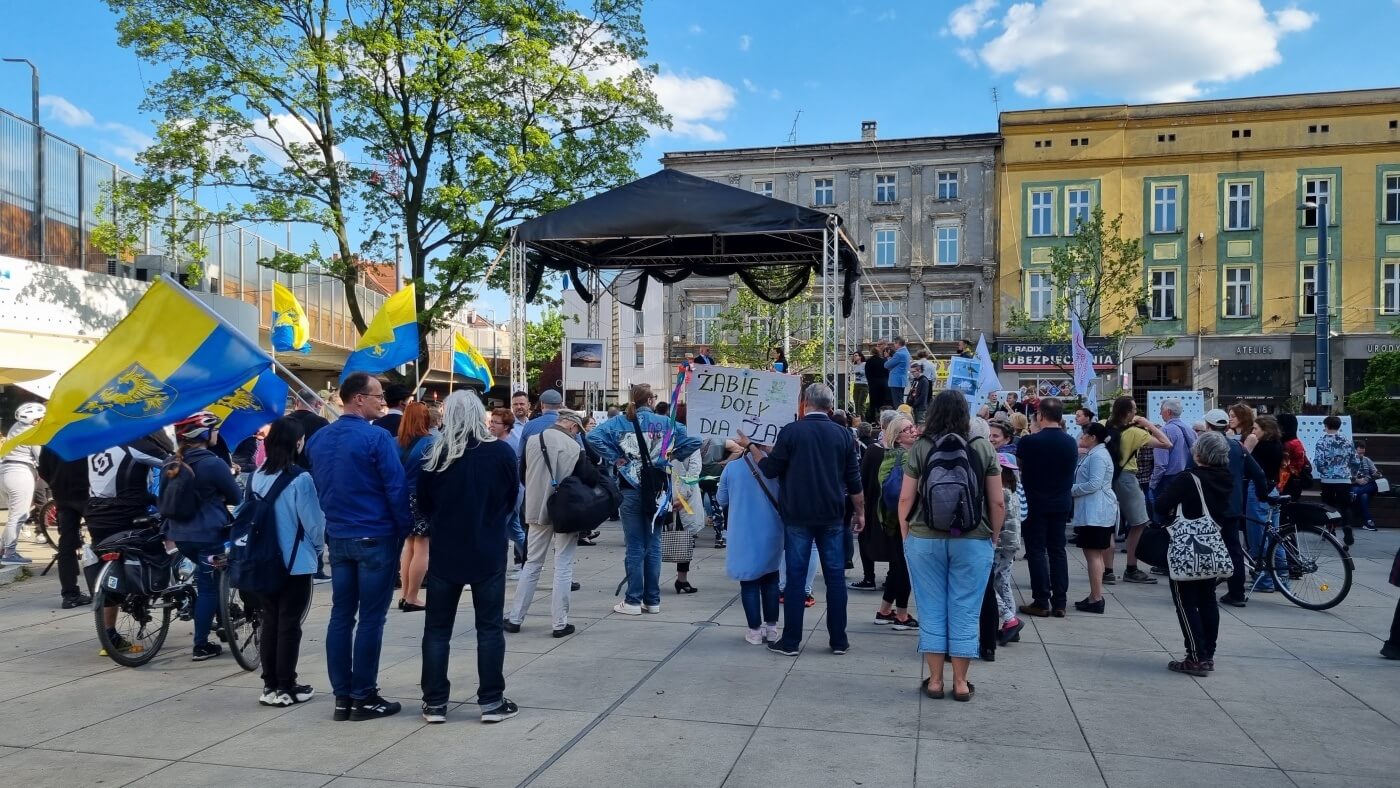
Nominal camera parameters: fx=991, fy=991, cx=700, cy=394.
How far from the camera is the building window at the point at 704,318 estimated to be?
47219mm

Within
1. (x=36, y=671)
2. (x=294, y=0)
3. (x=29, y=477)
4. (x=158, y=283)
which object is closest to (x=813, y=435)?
(x=158, y=283)

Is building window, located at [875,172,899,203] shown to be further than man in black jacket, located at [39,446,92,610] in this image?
Yes

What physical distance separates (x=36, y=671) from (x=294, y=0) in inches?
713

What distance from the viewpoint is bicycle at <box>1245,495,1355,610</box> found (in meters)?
8.95

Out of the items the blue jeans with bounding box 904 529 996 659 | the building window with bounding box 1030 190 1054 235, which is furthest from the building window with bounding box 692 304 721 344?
the blue jeans with bounding box 904 529 996 659

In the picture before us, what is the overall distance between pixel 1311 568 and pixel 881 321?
35733 mm

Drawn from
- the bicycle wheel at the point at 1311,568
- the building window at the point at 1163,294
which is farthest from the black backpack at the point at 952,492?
the building window at the point at 1163,294

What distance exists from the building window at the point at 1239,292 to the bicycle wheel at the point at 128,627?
4066 cm

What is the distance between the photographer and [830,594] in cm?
700

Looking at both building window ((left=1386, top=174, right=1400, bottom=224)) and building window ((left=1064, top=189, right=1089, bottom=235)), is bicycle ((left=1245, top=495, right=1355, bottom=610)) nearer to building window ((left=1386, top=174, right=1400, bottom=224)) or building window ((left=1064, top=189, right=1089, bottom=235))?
building window ((left=1064, top=189, right=1089, bottom=235))

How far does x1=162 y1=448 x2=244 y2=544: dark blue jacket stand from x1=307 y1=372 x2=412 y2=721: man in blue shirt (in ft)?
5.17

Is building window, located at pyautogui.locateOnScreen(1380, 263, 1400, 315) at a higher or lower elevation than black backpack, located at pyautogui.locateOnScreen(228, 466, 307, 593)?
higher

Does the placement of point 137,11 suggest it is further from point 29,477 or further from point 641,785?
point 641,785


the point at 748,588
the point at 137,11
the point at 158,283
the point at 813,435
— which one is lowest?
the point at 748,588
